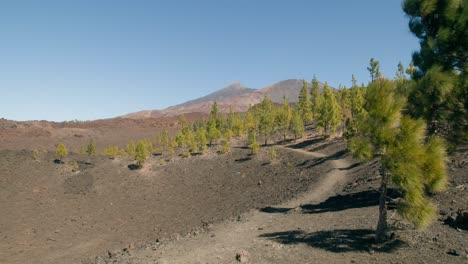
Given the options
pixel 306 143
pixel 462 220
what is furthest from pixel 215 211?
pixel 306 143

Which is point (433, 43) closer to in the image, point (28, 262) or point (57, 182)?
point (28, 262)

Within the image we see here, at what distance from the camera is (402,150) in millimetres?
10945

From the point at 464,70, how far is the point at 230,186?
28603 mm

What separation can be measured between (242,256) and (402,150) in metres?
6.96

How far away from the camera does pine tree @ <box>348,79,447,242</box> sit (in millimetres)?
10820

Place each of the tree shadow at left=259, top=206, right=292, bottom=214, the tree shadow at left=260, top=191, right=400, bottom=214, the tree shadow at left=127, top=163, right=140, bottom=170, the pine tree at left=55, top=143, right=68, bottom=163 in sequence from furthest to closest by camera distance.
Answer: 1. the tree shadow at left=127, top=163, right=140, bottom=170
2. the pine tree at left=55, top=143, right=68, bottom=163
3. the tree shadow at left=259, top=206, right=292, bottom=214
4. the tree shadow at left=260, top=191, right=400, bottom=214

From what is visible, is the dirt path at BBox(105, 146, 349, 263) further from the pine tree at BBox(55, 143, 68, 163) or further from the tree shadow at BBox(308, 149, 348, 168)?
the pine tree at BBox(55, 143, 68, 163)

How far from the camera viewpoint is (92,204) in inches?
1378

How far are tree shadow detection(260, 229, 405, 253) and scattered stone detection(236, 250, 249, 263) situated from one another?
214 centimetres

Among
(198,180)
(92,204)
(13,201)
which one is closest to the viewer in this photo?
(13,201)

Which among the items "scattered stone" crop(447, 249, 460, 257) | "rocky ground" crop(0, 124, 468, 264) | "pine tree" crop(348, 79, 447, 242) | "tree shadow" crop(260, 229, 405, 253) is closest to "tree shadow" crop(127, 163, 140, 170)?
"rocky ground" crop(0, 124, 468, 264)

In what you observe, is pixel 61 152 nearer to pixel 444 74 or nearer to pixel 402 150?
pixel 402 150

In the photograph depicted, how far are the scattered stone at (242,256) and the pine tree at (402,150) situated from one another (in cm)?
570

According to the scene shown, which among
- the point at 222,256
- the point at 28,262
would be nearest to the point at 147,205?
the point at 28,262
